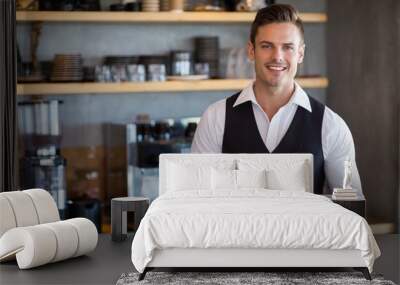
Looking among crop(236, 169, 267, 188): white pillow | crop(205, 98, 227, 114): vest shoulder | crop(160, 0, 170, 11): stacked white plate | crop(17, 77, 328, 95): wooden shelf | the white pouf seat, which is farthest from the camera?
crop(160, 0, 170, 11): stacked white plate

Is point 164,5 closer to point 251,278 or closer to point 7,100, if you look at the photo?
point 7,100

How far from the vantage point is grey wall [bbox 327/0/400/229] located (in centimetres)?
771

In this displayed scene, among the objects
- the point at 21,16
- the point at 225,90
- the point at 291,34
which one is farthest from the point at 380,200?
the point at 21,16

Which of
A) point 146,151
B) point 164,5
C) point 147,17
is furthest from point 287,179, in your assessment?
point 164,5

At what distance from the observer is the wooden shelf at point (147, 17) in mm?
7684

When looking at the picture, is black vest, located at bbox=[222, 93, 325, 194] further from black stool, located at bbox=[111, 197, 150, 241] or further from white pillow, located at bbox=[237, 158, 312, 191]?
black stool, located at bbox=[111, 197, 150, 241]

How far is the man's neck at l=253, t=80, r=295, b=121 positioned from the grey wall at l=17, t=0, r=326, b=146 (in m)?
2.17

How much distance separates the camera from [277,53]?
6.25m

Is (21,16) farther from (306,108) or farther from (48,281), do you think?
(48,281)

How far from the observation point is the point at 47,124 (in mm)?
7715

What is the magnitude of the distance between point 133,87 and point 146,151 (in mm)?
577

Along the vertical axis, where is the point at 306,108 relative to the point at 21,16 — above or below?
below

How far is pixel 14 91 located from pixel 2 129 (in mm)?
353

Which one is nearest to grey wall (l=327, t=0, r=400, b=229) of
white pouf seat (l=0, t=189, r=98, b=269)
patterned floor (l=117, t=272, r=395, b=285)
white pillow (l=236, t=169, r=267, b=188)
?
white pillow (l=236, t=169, r=267, b=188)
